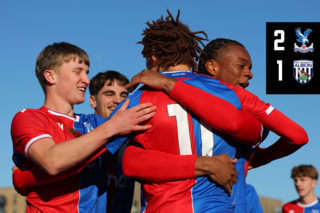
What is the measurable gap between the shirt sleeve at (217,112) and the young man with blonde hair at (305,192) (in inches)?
223

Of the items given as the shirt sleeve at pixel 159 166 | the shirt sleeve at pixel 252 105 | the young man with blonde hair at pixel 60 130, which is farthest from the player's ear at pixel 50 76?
the shirt sleeve at pixel 252 105

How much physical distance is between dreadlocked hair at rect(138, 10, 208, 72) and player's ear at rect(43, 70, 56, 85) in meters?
1.09

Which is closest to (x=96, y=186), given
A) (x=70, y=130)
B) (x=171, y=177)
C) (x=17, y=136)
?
(x=70, y=130)

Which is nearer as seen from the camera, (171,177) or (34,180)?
(171,177)

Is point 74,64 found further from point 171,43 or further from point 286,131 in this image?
point 286,131

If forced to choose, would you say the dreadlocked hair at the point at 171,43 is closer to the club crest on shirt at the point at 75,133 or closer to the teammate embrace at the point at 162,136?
the teammate embrace at the point at 162,136

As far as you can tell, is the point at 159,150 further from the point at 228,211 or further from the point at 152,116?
the point at 228,211

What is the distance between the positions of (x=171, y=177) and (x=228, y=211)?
56 centimetres

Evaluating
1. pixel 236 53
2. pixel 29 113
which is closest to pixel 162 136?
pixel 29 113

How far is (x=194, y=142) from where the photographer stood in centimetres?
333

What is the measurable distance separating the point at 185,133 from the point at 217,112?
0.32 m

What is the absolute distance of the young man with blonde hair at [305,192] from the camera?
827 centimetres

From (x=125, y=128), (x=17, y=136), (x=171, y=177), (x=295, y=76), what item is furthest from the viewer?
(x=295, y=76)

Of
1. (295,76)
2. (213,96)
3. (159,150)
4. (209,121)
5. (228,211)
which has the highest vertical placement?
(295,76)
